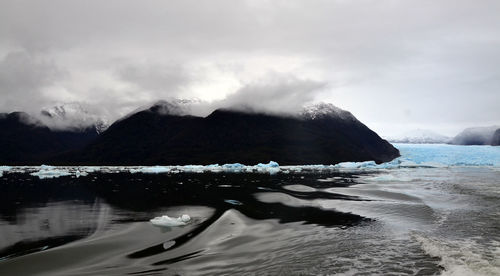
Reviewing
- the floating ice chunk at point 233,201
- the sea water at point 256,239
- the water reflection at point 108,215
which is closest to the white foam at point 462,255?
the sea water at point 256,239

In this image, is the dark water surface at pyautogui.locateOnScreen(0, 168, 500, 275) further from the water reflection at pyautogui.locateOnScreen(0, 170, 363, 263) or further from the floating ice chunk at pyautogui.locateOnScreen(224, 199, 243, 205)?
the floating ice chunk at pyautogui.locateOnScreen(224, 199, 243, 205)

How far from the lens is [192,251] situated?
604 inches

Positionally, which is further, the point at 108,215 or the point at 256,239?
the point at 108,215

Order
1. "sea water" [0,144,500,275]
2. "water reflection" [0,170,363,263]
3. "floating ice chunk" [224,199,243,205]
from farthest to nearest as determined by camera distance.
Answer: "floating ice chunk" [224,199,243,205] < "water reflection" [0,170,363,263] < "sea water" [0,144,500,275]

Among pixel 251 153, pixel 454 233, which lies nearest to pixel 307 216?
pixel 454 233

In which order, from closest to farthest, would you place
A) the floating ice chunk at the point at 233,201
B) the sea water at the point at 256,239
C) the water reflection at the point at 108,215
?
the sea water at the point at 256,239
the water reflection at the point at 108,215
the floating ice chunk at the point at 233,201

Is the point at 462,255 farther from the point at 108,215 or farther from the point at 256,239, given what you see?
the point at 108,215

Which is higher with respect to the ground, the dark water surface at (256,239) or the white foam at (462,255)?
the dark water surface at (256,239)

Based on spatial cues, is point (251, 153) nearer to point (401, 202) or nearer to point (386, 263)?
point (401, 202)

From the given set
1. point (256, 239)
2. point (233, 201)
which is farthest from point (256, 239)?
point (233, 201)

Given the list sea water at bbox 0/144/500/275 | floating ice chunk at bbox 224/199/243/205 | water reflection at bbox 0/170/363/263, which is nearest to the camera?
sea water at bbox 0/144/500/275

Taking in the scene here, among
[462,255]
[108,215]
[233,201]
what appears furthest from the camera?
[233,201]

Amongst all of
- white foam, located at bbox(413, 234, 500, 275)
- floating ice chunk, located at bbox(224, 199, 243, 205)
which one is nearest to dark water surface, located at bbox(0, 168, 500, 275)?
white foam, located at bbox(413, 234, 500, 275)

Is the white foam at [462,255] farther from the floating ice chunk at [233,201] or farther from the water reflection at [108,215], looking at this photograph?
the floating ice chunk at [233,201]
